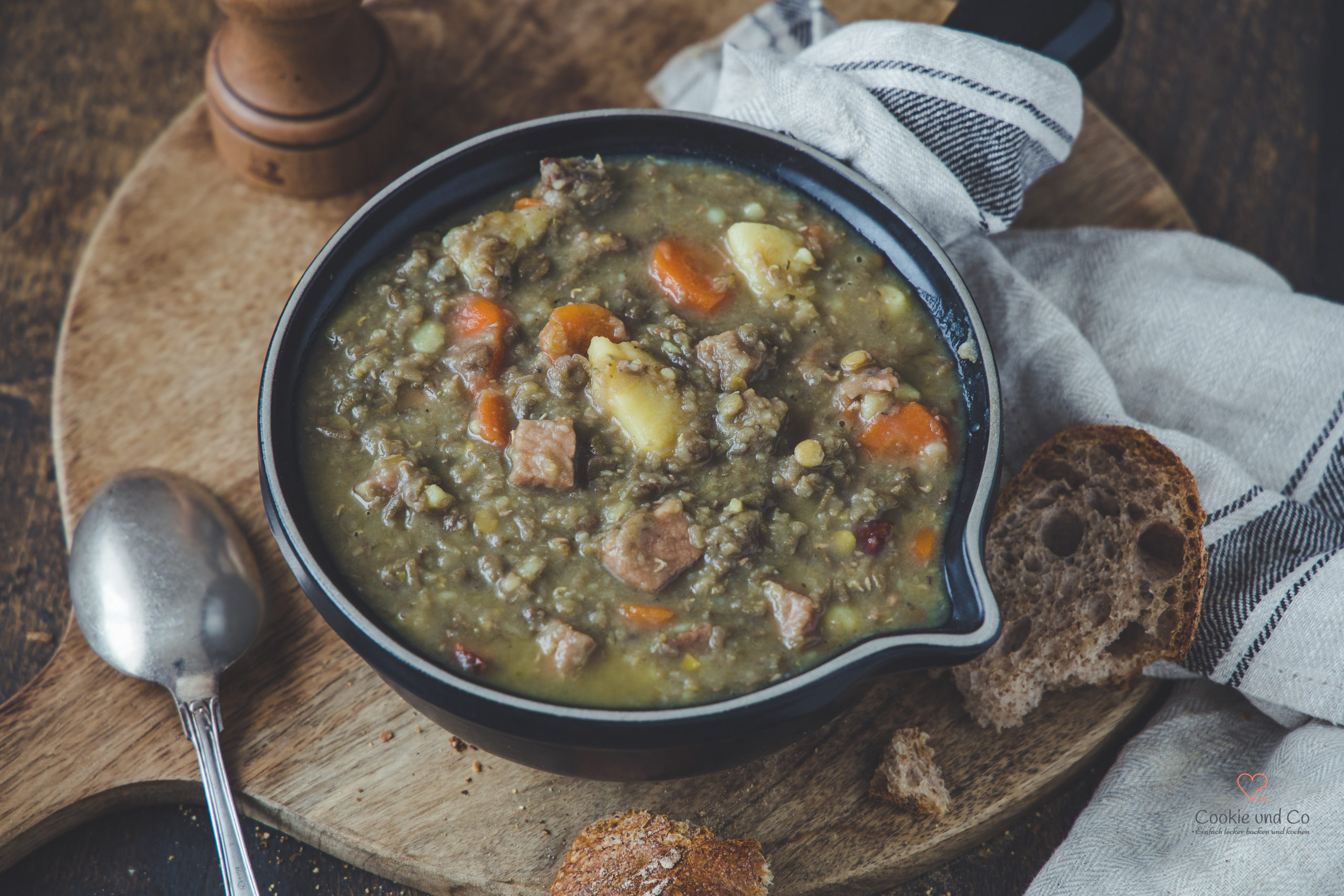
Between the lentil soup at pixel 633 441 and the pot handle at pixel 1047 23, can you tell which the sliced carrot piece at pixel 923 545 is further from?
the pot handle at pixel 1047 23

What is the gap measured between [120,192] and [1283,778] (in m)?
4.44

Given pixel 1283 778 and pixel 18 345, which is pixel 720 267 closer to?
pixel 1283 778

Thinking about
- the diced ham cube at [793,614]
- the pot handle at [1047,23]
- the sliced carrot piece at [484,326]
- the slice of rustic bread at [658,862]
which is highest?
the pot handle at [1047,23]

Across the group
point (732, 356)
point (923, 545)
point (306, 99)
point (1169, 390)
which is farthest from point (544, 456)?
point (1169, 390)

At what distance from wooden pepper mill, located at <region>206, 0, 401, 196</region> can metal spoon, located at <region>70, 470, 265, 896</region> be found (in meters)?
1.30

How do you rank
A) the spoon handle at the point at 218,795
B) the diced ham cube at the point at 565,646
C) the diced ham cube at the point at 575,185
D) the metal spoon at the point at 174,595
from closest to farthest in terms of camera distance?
the diced ham cube at the point at 565,646
the spoon handle at the point at 218,795
the metal spoon at the point at 174,595
the diced ham cube at the point at 575,185

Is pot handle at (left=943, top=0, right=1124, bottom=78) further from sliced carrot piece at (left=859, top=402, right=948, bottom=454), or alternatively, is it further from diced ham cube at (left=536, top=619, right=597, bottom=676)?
diced ham cube at (left=536, top=619, right=597, bottom=676)

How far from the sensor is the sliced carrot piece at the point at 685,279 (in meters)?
3.37

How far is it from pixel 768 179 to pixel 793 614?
151 cm

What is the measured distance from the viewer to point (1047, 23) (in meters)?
3.96

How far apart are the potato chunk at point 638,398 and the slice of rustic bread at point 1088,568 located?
103cm

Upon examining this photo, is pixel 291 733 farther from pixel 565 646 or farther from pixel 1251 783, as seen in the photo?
pixel 1251 783

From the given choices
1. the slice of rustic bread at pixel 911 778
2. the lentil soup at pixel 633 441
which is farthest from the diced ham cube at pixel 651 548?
the slice of rustic bread at pixel 911 778

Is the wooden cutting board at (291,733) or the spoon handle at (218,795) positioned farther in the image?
the wooden cutting board at (291,733)
